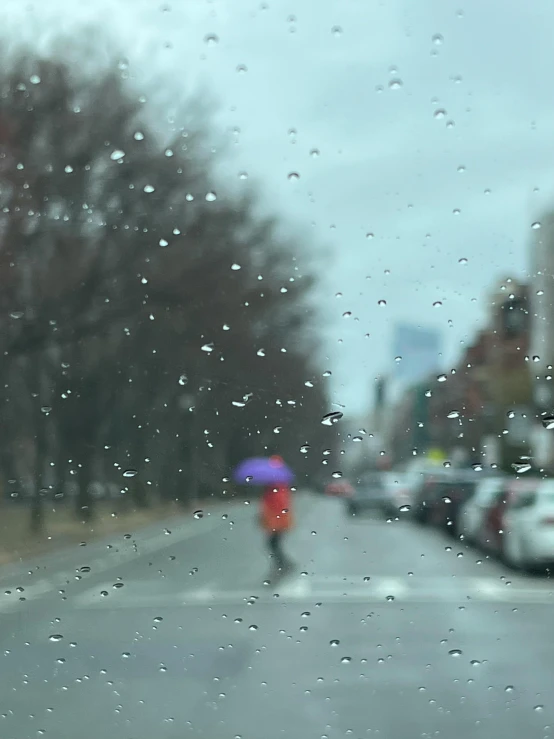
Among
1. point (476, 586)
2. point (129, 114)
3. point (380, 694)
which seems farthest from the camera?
point (129, 114)

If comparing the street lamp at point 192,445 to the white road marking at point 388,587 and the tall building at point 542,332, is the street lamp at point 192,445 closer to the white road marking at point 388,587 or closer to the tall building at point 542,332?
the white road marking at point 388,587

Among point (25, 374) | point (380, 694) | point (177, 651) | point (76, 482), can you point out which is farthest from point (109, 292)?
point (380, 694)

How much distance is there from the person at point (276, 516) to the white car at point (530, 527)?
73.0 inches

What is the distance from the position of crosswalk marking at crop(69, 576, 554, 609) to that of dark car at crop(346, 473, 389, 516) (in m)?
0.57

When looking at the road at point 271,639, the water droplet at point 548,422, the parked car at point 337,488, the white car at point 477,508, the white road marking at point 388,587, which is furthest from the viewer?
the white road marking at point 388,587

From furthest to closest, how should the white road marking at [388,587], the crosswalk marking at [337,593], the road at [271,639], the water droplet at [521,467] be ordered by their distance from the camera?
the white road marking at [388,587], the crosswalk marking at [337,593], the water droplet at [521,467], the road at [271,639]

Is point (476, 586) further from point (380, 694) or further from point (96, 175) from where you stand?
point (96, 175)

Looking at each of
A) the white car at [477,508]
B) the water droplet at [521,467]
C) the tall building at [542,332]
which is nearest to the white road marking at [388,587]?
the white car at [477,508]

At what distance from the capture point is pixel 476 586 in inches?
316

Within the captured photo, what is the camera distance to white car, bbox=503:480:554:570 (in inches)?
341

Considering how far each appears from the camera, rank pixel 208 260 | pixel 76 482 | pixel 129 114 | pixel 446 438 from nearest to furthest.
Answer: pixel 446 438 → pixel 76 482 → pixel 208 260 → pixel 129 114

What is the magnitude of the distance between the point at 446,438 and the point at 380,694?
60.4 inches

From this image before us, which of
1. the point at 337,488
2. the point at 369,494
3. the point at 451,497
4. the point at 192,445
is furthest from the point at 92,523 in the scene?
the point at 451,497

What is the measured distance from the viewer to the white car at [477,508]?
7.33 meters
